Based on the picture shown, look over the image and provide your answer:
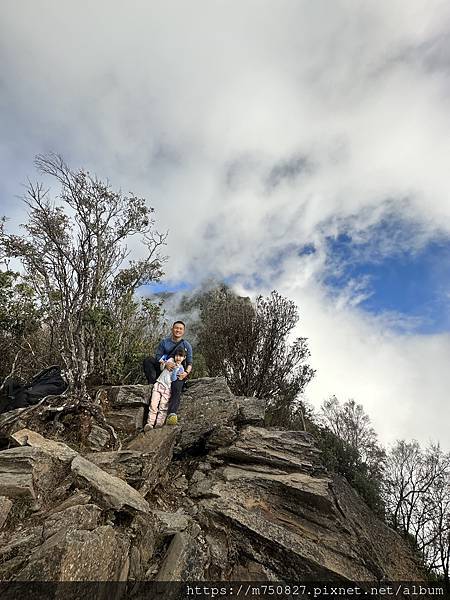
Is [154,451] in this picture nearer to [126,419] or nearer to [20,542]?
[126,419]

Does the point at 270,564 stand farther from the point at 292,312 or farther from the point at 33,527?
the point at 292,312

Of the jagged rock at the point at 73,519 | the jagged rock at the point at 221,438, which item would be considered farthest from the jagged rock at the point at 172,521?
the jagged rock at the point at 221,438

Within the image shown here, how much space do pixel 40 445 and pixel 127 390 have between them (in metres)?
2.32

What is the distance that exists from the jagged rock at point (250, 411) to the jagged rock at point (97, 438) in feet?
10.3

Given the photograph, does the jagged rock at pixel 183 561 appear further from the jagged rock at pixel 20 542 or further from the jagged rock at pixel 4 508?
the jagged rock at pixel 4 508

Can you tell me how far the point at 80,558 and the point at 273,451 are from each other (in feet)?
14.6

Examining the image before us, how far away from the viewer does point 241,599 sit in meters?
3.59

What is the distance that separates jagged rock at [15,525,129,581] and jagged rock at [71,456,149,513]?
0.43 m

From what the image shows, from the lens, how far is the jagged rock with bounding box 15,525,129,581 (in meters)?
2.58

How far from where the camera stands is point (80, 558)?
2.77m

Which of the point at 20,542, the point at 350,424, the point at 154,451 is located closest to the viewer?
the point at 20,542

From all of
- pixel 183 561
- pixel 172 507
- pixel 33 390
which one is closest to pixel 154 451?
pixel 172 507

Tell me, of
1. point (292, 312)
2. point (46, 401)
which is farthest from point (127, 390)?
point (292, 312)

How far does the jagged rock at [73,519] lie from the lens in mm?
3137
